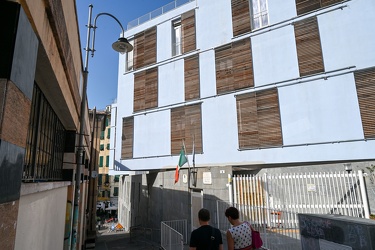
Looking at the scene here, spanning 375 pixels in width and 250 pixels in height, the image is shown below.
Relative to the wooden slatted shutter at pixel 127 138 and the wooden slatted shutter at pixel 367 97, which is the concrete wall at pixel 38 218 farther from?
the wooden slatted shutter at pixel 127 138

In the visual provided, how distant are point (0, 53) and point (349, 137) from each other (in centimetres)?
1440

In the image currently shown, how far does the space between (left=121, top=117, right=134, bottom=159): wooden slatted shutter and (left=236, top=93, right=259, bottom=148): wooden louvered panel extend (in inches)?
359

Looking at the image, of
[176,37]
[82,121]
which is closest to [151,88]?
[176,37]

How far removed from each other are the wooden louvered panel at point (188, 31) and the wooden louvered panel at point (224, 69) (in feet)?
8.07

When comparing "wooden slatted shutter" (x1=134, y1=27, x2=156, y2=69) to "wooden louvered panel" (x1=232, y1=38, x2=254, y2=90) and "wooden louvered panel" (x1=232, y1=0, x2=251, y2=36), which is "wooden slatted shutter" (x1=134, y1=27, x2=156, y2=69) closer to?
"wooden louvered panel" (x1=232, y1=0, x2=251, y2=36)

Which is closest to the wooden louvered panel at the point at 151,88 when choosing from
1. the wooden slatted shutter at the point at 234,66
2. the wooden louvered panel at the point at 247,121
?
the wooden slatted shutter at the point at 234,66

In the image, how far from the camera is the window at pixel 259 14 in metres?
16.4

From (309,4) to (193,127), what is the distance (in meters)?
9.96

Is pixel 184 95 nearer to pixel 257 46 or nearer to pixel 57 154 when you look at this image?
pixel 257 46

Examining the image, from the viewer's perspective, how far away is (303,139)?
1391cm

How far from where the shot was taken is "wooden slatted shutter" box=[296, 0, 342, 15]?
14175mm

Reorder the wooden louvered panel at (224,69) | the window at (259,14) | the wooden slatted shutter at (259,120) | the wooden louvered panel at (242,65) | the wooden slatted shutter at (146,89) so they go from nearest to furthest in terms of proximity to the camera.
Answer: the wooden slatted shutter at (259,120)
the wooden louvered panel at (242,65)
the window at (259,14)
the wooden louvered panel at (224,69)
the wooden slatted shutter at (146,89)

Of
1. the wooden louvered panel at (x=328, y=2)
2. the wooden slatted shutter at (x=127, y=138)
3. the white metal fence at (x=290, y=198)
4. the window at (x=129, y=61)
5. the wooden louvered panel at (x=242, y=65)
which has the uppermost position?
the window at (x=129, y=61)

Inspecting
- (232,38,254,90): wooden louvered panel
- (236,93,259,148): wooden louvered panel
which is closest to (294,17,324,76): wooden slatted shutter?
(232,38,254,90): wooden louvered panel
